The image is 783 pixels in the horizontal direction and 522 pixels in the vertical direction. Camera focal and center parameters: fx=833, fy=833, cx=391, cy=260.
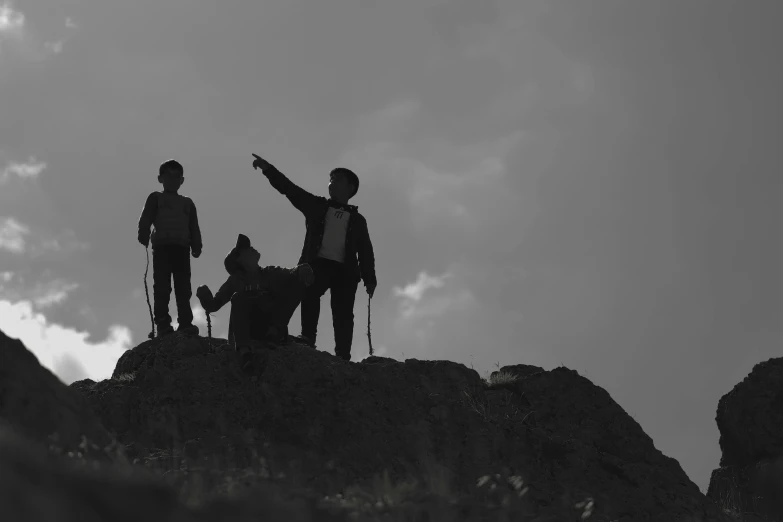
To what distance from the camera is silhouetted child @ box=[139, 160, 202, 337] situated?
11.0 meters

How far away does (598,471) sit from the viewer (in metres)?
9.02

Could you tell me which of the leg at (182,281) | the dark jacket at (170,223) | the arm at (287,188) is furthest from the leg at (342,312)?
the dark jacket at (170,223)

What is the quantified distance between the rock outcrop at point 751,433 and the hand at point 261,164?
7961mm

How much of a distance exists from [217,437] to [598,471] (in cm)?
408

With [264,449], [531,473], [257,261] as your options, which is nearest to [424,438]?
[531,473]

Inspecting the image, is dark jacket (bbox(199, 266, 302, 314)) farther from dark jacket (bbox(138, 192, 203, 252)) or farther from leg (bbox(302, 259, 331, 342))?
dark jacket (bbox(138, 192, 203, 252))

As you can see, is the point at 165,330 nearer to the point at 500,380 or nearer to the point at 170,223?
the point at 170,223

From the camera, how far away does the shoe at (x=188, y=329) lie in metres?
10.6

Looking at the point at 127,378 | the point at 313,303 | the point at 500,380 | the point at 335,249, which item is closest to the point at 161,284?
the point at 127,378

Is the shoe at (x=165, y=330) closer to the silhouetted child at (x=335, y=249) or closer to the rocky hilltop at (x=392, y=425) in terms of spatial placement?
the rocky hilltop at (x=392, y=425)

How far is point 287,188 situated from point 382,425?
3.86 meters

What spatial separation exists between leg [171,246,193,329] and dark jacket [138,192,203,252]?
0.53ft

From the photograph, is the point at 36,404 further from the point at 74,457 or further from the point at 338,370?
the point at 338,370

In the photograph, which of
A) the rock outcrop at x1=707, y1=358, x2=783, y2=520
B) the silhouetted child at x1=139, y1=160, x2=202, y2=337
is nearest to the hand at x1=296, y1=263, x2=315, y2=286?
the silhouetted child at x1=139, y1=160, x2=202, y2=337
